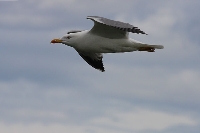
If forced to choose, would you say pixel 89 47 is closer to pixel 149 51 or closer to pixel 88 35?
pixel 88 35

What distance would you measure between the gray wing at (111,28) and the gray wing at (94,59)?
5.06 metres

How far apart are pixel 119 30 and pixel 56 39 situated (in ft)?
13.0

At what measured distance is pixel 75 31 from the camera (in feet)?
99.8

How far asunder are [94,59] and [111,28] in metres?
5.82

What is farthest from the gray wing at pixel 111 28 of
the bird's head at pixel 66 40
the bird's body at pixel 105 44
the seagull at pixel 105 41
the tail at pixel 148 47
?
the bird's head at pixel 66 40

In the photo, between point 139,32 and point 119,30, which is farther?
point 119,30

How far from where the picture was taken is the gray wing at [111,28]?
26.1 meters

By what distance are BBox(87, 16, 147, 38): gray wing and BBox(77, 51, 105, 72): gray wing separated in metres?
5.06

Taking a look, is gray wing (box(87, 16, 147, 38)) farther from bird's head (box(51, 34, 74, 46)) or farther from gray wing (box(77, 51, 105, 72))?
gray wing (box(77, 51, 105, 72))

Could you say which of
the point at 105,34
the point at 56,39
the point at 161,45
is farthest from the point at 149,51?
the point at 56,39

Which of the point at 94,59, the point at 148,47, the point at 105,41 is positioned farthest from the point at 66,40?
the point at 148,47

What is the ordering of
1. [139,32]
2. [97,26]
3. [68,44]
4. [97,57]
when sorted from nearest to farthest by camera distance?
[139,32]
[97,26]
[68,44]
[97,57]

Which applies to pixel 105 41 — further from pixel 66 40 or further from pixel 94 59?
A: pixel 94 59

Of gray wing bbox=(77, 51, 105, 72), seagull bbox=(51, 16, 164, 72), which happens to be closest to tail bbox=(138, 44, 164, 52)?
seagull bbox=(51, 16, 164, 72)
